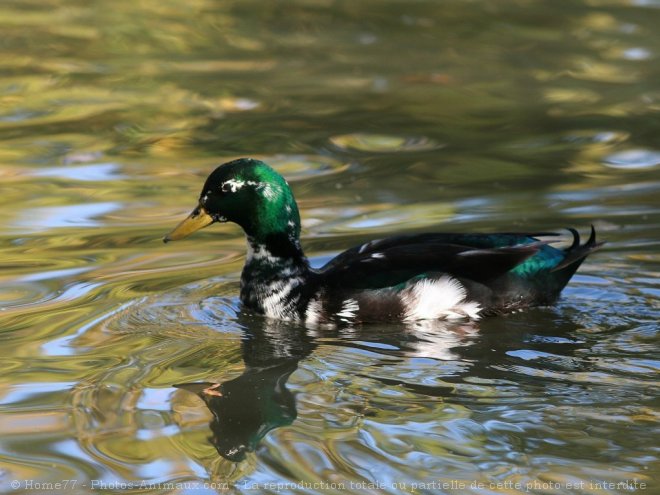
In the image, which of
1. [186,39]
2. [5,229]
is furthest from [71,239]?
[186,39]

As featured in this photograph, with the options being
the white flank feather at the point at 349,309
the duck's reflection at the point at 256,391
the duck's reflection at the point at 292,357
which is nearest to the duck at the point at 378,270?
the white flank feather at the point at 349,309

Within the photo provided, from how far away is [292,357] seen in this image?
24.5 feet

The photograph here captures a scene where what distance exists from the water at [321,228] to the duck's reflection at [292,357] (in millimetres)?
21

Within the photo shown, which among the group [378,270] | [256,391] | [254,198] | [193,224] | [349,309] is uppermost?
[254,198]

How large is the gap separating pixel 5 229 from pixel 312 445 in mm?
5019

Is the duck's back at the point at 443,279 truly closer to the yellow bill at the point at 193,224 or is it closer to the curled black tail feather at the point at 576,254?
the curled black tail feather at the point at 576,254

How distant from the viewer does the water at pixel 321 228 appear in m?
6.01

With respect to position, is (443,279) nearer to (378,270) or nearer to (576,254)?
(378,270)

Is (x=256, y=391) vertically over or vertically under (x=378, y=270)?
under

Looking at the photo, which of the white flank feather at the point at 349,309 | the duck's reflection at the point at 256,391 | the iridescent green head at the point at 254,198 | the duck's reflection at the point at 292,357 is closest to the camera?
the duck's reflection at the point at 256,391

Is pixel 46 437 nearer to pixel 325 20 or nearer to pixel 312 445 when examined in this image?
pixel 312 445

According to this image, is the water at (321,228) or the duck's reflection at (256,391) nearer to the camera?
the water at (321,228)

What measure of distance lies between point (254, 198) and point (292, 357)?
4.31ft

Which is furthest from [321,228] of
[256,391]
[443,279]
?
[256,391]
